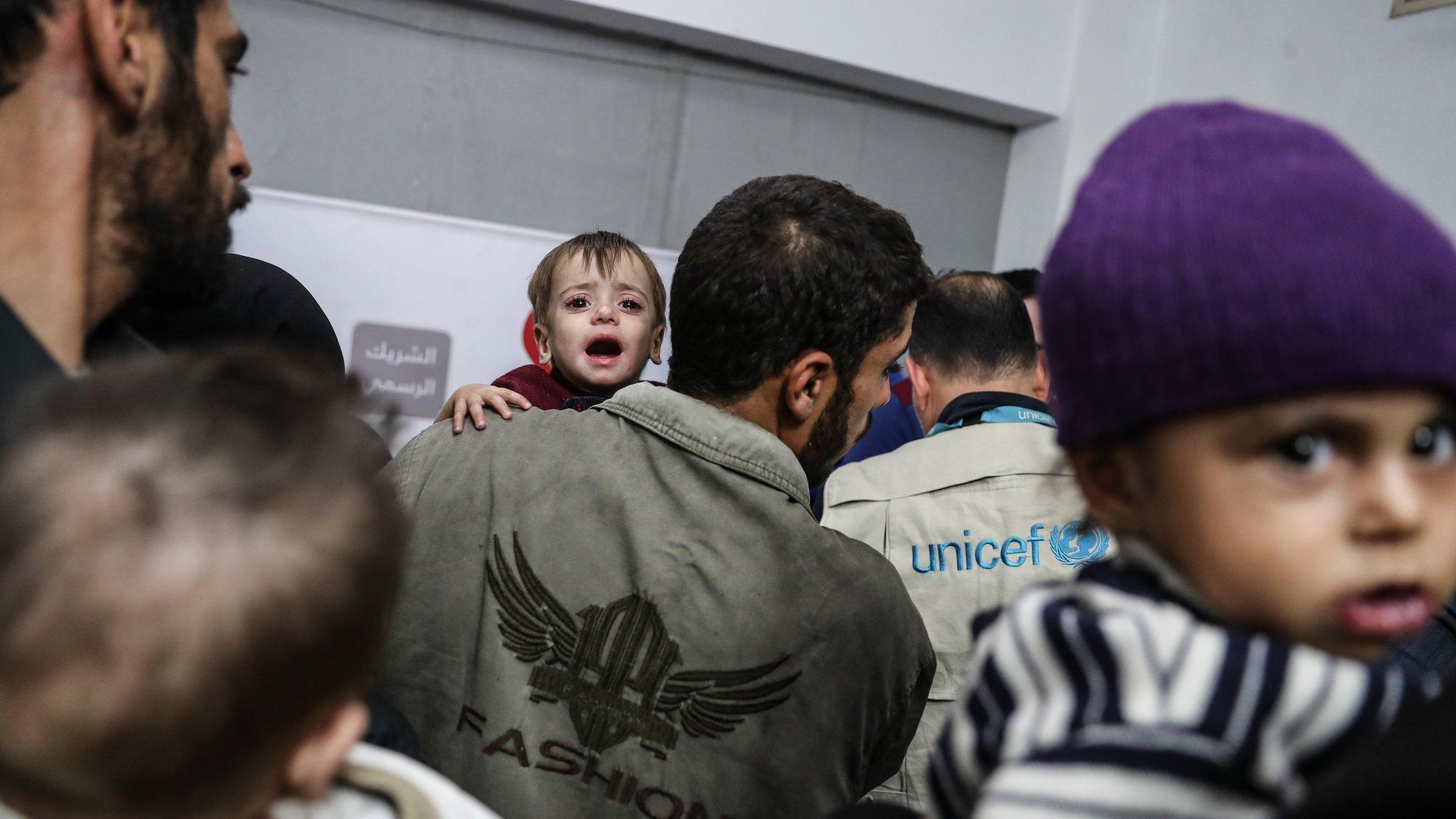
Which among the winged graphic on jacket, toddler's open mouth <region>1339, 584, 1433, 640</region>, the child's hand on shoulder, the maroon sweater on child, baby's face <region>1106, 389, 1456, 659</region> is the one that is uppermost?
baby's face <region>1106, 389, 1456, 659</region>

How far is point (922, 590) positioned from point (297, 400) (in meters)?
1.70

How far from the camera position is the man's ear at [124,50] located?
949mm

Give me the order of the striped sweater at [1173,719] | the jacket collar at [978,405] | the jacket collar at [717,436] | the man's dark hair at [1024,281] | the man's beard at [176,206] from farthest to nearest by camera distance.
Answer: the man's dark hair at [1024,281] < the jacket collar at [978,405] < the jacket collar at [717,436] < the man's beard at [176,206] < the striped sweater at [1173,719]

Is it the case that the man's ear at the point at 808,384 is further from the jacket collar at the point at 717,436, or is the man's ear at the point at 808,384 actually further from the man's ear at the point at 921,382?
the man's ear at the point at 921,382

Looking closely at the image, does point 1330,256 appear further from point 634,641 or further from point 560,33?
point 560,33

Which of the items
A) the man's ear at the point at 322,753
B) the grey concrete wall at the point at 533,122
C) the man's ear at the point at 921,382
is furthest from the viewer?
the grey concrete wall at the point at 533,122

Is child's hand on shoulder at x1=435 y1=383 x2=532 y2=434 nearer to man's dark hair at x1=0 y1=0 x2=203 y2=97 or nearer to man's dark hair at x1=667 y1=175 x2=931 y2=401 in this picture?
man's dark hair at x1=667 y1=175 x2=931 y2=401

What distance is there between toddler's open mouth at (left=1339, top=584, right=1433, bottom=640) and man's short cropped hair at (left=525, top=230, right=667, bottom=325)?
2.42 m

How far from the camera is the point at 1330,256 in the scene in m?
0.61

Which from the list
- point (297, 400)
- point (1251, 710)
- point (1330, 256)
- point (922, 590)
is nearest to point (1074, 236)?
point (1330, 256)

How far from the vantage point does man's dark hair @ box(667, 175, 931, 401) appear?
5.25ft

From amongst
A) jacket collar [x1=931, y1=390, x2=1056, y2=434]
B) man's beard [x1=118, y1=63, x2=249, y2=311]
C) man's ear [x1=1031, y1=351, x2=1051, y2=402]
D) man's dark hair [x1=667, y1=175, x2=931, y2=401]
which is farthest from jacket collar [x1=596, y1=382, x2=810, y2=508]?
man's ear [x1=1031, y1=351, x2=1051, y2=402]

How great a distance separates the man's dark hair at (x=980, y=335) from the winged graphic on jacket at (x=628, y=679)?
1440mm

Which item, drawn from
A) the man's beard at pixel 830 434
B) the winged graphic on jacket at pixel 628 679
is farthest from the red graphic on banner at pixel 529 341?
the winged graphic on jacket at pixel 628 679
